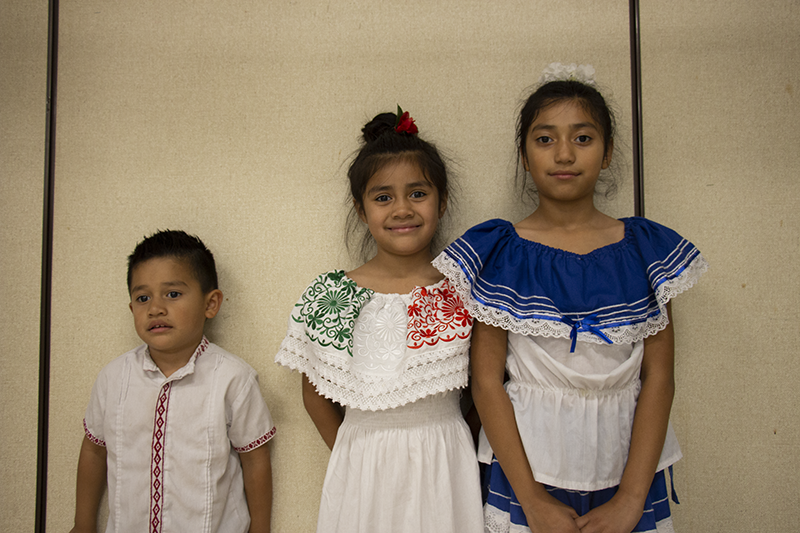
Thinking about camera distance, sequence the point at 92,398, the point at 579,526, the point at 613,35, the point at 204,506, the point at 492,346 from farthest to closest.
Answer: the point at 613,35
the point at 92,398
the point at 204,506
the point at 492,346
the point at 579,526

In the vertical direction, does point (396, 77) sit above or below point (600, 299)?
above

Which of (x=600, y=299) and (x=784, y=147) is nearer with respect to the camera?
(x=600, y=299)

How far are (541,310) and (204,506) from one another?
3.53 feet

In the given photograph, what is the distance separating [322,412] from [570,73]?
1188mm

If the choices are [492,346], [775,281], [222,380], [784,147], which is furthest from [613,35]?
[222,380]

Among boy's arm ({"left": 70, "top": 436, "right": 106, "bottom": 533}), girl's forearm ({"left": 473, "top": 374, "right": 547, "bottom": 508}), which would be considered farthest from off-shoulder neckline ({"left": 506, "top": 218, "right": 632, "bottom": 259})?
boy's arm ({"left": 70, "top": 436, "right": 106, "bottom": 533})

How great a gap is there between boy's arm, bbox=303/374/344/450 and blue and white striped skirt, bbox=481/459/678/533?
1.53ft

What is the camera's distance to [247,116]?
165cm

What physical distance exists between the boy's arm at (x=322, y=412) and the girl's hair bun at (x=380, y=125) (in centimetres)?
75

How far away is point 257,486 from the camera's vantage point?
4.86ft

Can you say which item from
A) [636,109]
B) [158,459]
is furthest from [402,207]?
[158,459]

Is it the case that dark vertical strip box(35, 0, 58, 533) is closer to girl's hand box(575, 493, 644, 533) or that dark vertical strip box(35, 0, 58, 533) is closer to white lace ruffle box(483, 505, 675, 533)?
white lace ruffle box(483, 505, 675, 533)

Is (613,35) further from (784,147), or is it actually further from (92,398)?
(92,398)

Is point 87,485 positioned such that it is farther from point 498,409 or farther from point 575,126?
point 575,126
